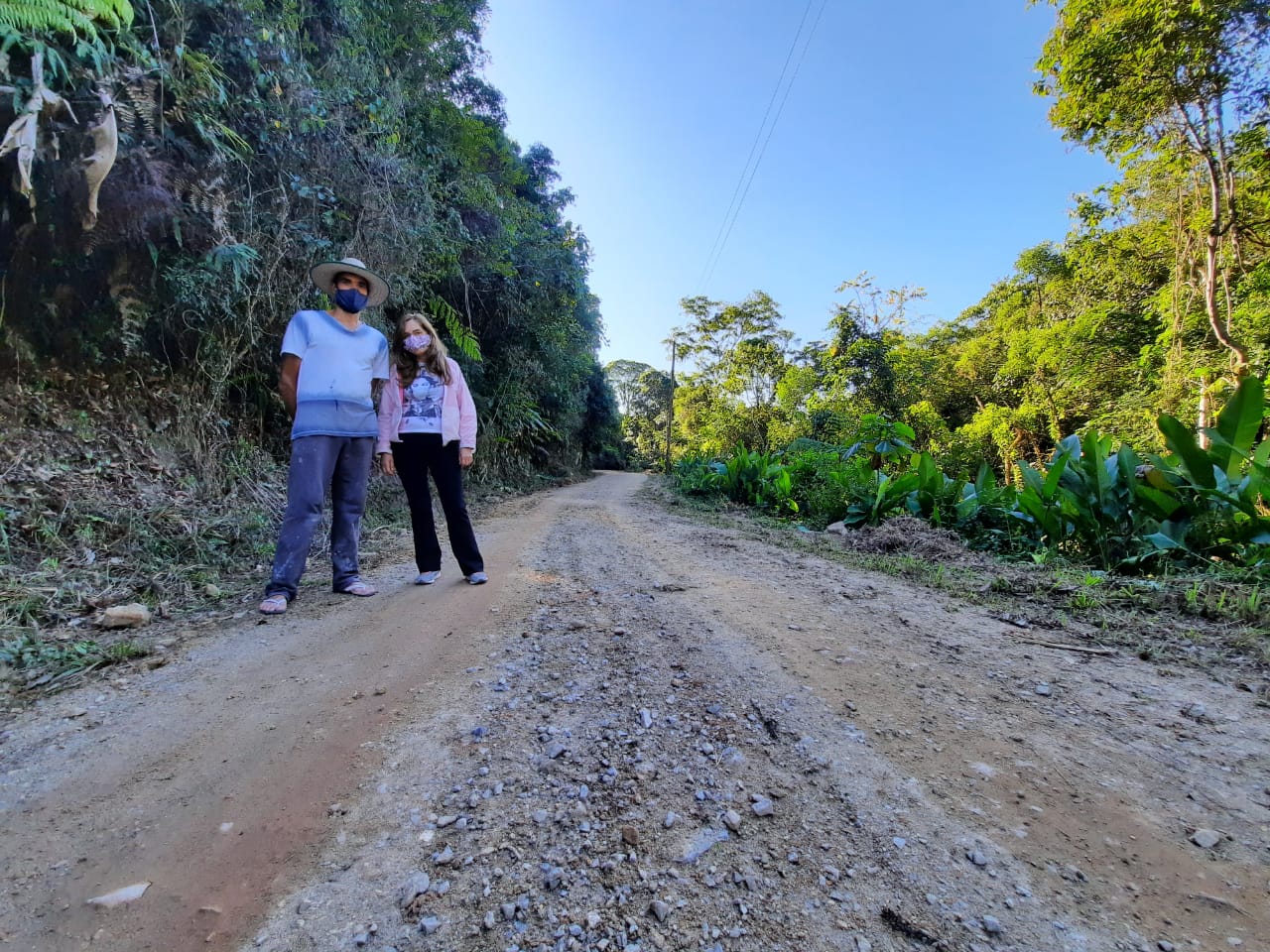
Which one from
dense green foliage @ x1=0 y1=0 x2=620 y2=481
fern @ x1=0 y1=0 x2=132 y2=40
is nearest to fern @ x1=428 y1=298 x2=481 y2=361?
dense green foliage @ x1=0 y1=0 x2=620 y2=481

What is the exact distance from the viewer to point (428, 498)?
9.36 feet

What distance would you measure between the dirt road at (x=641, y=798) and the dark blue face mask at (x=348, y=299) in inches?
68.5

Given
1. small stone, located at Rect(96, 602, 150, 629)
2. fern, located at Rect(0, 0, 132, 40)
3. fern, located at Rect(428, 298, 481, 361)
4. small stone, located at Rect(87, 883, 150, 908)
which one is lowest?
small stone, located at Rect(96, 602, 150, 629)

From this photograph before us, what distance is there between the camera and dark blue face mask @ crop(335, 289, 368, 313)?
8.84ft

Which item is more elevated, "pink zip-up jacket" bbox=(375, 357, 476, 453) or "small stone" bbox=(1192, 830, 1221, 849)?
"pink zip-up jacket" bbox=(375, 357, 476, 453)

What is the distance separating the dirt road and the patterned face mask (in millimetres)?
1589

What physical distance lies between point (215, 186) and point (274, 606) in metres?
2.78

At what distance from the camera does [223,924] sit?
79cm

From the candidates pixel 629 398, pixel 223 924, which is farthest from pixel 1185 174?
pixel 629 398

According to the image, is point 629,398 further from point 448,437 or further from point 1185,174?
point 448,437

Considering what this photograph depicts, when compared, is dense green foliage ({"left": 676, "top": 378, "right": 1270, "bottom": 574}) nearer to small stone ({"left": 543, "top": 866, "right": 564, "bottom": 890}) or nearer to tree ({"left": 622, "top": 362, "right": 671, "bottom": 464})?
small stone ({"left": 543, "top": 866, "right": 564, "bottom": 890})

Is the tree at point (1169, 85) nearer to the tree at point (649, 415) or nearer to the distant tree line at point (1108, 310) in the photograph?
the distant tree line at point (1108, 310)

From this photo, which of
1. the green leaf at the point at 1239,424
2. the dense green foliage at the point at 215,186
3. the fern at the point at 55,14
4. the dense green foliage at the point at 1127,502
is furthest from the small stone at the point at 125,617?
the green leaf at the point at 1239,424

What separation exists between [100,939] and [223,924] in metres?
0.17
